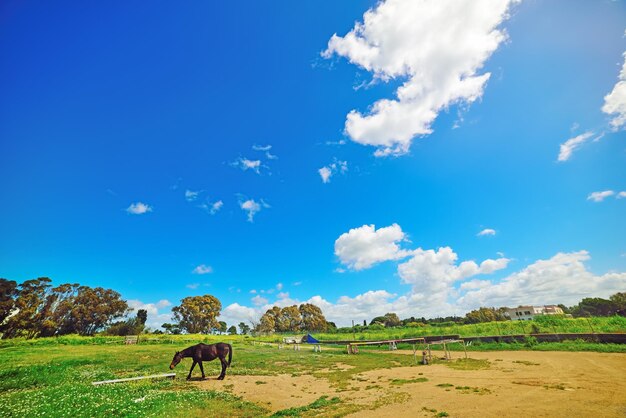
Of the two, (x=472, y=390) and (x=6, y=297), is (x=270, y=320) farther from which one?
(x=472, y=390)

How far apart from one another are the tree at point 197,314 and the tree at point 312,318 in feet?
145

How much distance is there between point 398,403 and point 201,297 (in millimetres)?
99889

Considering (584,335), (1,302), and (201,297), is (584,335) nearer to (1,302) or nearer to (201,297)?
(201,297)

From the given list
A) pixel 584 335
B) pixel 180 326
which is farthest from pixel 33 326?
pixel 584 335

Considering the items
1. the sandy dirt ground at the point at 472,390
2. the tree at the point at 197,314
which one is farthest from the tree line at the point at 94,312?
the sandy dirt ground at the point at 472,390

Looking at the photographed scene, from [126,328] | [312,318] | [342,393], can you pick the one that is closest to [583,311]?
[312,318]

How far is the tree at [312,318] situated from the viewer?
4963 inches

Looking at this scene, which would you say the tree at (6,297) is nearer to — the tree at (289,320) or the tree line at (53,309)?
the tree line at (53,309)

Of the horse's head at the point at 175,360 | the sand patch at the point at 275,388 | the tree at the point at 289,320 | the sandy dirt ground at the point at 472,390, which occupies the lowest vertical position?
the sand patch at the point at 275,388

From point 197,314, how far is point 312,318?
53911 mm

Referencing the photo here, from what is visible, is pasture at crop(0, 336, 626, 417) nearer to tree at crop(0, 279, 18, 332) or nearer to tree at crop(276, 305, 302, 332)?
tree at crop(0, 279, 18, 332)

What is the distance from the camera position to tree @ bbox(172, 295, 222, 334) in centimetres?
9581

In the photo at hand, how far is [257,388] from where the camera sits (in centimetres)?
1717

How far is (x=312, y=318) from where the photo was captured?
127 m
